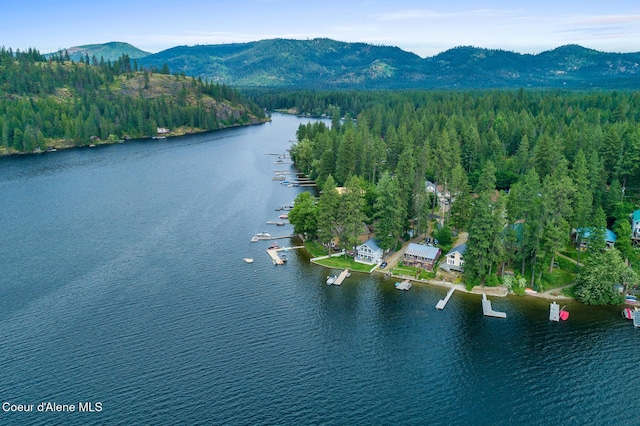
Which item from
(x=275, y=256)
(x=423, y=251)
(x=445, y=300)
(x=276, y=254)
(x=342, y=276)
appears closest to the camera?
(x=445, y=300)

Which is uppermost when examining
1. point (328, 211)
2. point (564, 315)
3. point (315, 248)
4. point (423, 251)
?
point (328, 211)

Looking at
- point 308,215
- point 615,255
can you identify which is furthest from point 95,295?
point 615,255

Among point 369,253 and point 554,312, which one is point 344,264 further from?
point 554,312

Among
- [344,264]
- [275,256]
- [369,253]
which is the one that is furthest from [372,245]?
[275,256]

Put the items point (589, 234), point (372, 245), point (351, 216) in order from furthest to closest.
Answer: point (372, 245)
point (351, 216)
point (589, 234)

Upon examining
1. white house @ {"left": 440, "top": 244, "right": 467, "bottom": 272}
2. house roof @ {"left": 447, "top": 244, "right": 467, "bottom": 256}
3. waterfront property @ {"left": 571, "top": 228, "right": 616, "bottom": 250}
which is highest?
waterfront property @ {"left": 571, "top": 228, "right": 616, "bottom": 250}

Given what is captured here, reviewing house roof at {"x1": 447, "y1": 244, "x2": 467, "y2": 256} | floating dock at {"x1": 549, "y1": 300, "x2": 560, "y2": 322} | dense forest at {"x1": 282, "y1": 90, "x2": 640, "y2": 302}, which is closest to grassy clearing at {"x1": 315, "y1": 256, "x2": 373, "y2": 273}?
dense forest at {"x1": 282, "y1": 90, "x2": 640, "y2": 302}

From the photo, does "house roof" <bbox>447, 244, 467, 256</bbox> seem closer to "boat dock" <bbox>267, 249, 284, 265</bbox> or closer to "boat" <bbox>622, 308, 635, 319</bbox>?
"boat" <bbox>622, 308, 635, 319</bbox>
